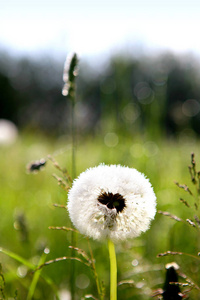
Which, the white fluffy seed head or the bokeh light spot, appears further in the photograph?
the bokeh light spot

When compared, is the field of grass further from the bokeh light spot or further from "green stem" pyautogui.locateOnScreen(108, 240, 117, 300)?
"green stem" pyautogui.locateOnScreen(108, 240, 117, 300)

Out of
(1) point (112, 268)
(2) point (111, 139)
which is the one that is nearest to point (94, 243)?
(2) point (111, 139)

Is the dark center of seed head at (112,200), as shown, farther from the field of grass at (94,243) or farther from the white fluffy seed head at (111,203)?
the field of grass at (94,243)

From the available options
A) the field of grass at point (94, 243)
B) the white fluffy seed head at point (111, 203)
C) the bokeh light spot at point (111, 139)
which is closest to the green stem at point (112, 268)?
the white fluffy seed head at point (111, 203)

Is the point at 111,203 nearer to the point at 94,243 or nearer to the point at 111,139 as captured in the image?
the point at 94,243

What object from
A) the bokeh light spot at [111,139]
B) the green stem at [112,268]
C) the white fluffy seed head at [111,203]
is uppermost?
the bokeh light spot at [111,139]

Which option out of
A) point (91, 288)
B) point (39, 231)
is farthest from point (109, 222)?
point (39, 231)

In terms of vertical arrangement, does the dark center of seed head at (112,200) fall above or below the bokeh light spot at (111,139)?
below

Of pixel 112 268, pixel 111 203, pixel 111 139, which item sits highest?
pixel 111 139


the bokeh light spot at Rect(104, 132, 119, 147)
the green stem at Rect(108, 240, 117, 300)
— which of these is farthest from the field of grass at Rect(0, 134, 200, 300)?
the green stem at Rect(108, 240, 117, 300)
